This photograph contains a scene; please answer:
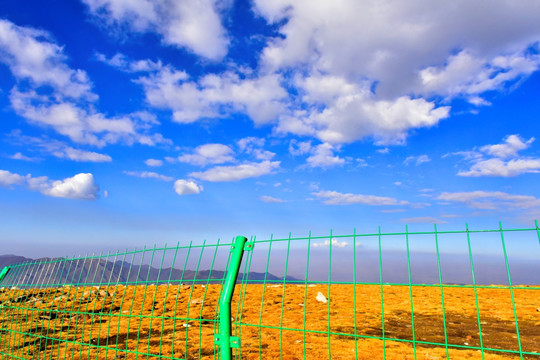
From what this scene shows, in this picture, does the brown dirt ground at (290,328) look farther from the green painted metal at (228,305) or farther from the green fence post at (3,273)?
the green fence post at (3,273)

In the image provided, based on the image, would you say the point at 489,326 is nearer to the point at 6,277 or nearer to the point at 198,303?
the point at 198,303

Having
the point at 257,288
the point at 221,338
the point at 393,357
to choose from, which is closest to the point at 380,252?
the point at 221,338

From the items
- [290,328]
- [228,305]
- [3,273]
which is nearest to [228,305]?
[228,305]

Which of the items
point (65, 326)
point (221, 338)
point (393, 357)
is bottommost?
point (65, 326)

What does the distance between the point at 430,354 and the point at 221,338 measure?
4.67m

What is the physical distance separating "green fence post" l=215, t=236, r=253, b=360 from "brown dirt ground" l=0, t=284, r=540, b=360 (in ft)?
1.30

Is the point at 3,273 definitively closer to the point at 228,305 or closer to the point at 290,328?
the point at 228,305

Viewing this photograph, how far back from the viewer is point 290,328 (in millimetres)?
4422

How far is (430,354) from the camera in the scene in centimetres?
609

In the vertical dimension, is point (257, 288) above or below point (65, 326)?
above

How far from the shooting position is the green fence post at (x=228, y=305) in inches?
140

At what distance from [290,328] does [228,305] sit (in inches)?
48.1

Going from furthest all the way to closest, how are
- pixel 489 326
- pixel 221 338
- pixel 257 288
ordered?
pixel 257 288 → pixel 489 326 → pixel 221 338

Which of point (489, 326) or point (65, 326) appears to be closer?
point (489, 326)
